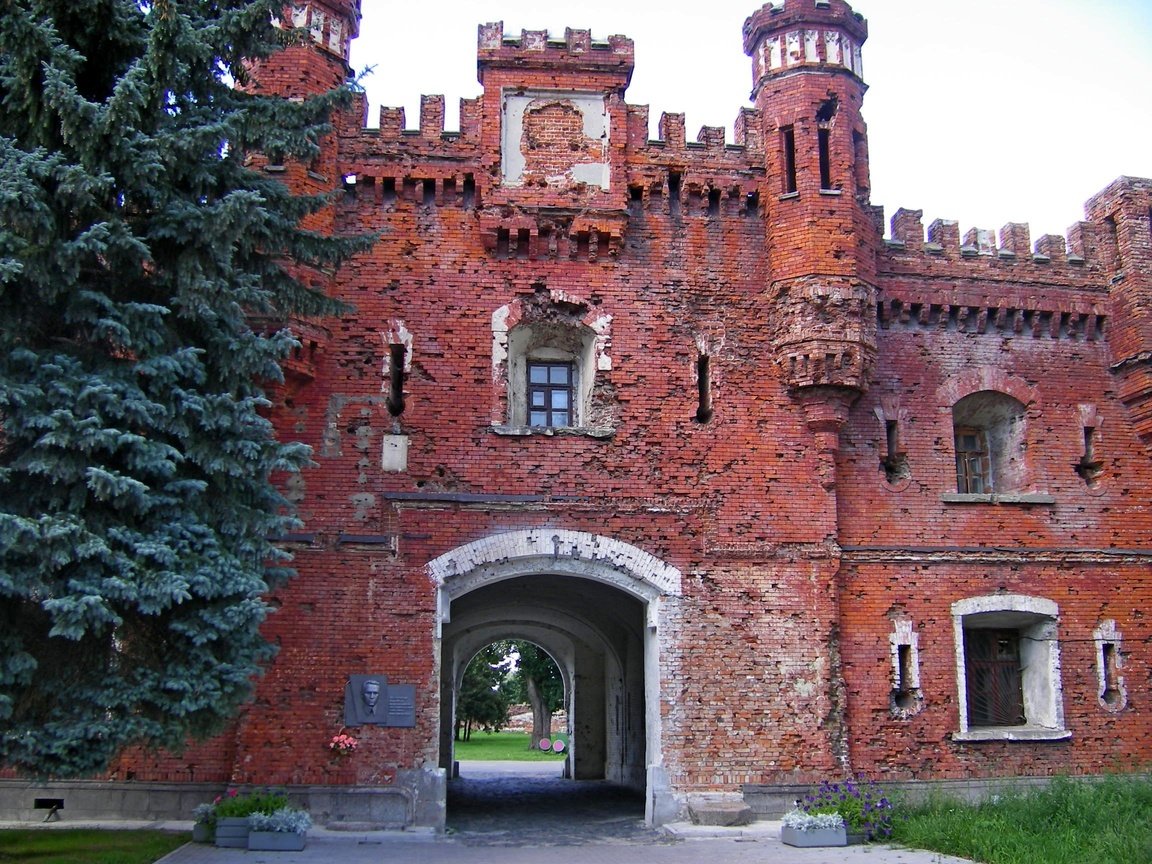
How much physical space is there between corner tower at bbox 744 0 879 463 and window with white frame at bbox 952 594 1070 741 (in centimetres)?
340

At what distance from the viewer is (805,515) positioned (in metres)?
15.3

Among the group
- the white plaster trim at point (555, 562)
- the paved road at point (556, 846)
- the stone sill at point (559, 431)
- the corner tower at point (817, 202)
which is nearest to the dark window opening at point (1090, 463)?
the corner tower at point (817, 202)

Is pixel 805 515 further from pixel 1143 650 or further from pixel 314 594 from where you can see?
pixel 314 594

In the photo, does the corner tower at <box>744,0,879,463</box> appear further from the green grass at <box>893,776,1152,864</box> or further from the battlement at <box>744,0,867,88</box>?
the green grass at <box>893,776,1152,864</box>

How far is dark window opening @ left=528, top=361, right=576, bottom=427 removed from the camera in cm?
1588

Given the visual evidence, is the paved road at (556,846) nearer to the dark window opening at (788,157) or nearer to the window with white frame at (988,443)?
the window with white frame at (988,443)

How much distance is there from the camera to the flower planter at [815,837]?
12969 millimetres

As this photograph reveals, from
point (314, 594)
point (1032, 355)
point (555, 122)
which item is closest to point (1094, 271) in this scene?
point (1032, 355)

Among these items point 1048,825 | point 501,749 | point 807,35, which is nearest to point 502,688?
point 501,749

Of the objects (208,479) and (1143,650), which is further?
(1143,650)

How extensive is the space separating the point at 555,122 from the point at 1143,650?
11.7m

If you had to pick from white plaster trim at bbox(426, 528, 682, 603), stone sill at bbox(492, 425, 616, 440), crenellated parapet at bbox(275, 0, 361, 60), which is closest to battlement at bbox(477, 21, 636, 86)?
crenellated parapet at bbox(275, 0, 361, 60)

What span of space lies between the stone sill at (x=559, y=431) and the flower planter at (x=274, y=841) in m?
5.74

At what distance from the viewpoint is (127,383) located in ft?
33.2
